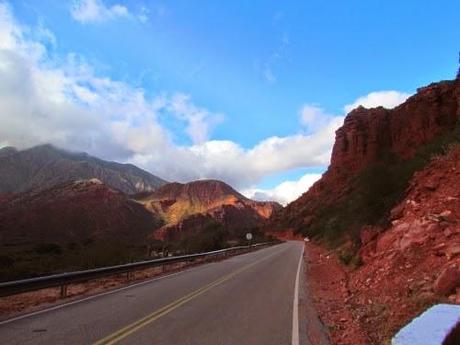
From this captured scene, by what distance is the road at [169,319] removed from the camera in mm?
8578

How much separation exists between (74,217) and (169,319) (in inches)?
4182

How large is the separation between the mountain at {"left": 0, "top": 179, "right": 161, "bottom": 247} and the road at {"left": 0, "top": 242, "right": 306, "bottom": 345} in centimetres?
7173

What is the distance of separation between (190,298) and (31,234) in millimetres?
86737

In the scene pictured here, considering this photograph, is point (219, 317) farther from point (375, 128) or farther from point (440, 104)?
point (375, 128)

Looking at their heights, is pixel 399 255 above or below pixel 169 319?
above

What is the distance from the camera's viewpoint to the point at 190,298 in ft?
45.6

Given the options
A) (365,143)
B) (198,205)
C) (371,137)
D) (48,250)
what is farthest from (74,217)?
(198,205)

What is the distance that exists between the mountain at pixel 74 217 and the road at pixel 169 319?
235 ft

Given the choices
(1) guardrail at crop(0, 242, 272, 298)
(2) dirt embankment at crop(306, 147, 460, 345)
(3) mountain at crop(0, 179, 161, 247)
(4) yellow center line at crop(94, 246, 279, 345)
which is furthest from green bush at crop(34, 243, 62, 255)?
(2) dirt embankment at crop(306, 147, 460, 345)

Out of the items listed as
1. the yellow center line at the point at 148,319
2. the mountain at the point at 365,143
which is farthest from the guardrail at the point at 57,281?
the mountain at the point at 365,143

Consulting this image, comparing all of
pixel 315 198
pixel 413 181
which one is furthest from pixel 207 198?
pixel 413 181

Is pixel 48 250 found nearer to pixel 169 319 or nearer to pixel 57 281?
pixel 57 281

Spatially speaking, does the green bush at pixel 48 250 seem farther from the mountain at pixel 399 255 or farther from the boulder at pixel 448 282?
the boulder at pixel 448 282

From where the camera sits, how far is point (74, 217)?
112 metres
